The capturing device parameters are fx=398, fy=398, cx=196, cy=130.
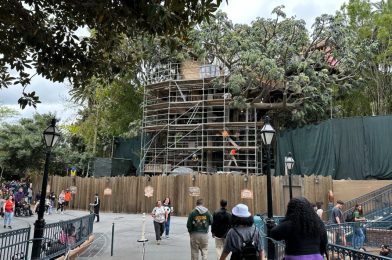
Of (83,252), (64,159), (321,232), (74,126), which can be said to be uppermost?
(74,126)

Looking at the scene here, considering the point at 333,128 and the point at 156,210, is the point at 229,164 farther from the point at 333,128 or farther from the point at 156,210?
the point at 156,210

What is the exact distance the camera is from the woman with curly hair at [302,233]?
4.36 m

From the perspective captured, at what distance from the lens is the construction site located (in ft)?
111

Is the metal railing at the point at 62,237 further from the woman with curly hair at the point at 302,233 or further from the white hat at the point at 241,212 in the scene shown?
the woman with curly hair at the point at 302,233

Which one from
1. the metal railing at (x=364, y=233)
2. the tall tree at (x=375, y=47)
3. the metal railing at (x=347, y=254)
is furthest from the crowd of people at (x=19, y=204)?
the tall tree at (x=375, y=47)

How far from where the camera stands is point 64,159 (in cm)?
4103

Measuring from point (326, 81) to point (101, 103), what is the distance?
83.0 feet

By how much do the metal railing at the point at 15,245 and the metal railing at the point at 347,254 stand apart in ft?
18.1

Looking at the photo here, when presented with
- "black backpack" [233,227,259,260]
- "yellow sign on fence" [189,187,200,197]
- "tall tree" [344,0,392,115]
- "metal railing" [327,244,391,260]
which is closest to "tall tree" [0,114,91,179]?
"yellow sign on fence" [189,187,200,197]

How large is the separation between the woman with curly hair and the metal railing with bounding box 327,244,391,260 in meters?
0.72

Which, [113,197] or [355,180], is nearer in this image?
[355,180]

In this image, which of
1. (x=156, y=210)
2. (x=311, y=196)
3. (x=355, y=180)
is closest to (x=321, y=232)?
(x=156, y=210)

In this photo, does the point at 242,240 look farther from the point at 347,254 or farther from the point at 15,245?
the point at 15,245

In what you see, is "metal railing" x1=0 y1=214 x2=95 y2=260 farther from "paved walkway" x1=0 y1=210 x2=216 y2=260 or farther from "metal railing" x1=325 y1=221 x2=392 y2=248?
"metal railing" x1=325 y1=221 x2=392 y2=248
